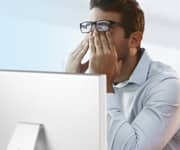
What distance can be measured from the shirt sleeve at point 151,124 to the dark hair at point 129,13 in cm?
22

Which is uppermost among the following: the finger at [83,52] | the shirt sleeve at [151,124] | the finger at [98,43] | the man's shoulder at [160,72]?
the finger at [98,43]

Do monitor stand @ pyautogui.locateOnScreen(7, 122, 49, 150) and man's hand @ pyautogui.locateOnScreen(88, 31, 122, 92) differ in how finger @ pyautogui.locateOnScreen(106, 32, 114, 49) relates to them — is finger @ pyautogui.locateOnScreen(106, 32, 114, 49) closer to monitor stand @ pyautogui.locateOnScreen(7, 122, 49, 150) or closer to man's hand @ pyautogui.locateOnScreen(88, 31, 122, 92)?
man's hand @ pyautogui.locateOnScreen(88, 31, 122, 92)

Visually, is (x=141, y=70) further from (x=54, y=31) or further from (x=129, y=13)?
(x=54, y=31)

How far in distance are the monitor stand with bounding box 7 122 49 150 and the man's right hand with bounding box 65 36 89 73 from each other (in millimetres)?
750

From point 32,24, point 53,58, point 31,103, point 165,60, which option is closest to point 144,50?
point 165,60

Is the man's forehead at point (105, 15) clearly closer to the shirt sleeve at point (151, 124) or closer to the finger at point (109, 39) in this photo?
the finger at point (109, 39)

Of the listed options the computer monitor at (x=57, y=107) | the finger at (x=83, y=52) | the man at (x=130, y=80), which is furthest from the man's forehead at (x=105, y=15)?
the computer monitor at (x=57, y=107)

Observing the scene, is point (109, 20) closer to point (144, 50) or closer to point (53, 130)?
point (144, 50)

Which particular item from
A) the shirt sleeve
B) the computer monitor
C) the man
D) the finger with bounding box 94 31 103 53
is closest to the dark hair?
the man

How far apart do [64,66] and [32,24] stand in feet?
0.81

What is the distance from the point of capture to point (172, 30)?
1281 millimetres

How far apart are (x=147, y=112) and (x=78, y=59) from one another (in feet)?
1.12

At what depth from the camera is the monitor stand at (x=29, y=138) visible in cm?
63

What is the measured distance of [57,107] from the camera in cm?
61
